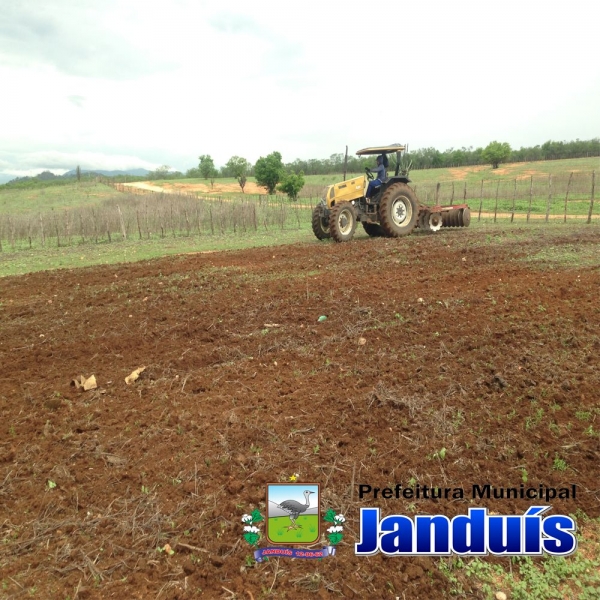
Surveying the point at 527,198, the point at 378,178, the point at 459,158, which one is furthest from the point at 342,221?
the point at 459,158

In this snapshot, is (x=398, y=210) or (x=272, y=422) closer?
(x=272, y=422)

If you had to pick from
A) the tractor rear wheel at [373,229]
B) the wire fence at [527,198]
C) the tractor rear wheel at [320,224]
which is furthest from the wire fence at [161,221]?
the tractor rear wheel at [320,224]

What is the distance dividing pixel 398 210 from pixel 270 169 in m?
38.2

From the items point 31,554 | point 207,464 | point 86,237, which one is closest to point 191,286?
point 207,464

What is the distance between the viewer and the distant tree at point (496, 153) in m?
62.9

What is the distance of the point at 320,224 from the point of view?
12.7m

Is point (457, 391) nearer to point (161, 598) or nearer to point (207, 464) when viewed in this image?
point (207, 464)

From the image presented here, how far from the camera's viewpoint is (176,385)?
433 cm

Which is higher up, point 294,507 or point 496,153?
point 496,153

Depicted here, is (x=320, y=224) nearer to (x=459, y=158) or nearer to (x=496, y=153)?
(x=496, y=153)

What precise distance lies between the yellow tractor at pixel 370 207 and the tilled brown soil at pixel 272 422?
18.1 feet

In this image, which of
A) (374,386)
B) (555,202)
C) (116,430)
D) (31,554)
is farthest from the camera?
(555,202)

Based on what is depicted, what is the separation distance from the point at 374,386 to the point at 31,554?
272cm

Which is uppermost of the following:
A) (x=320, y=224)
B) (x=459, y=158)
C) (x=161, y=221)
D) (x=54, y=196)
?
(x=459, y=158)
